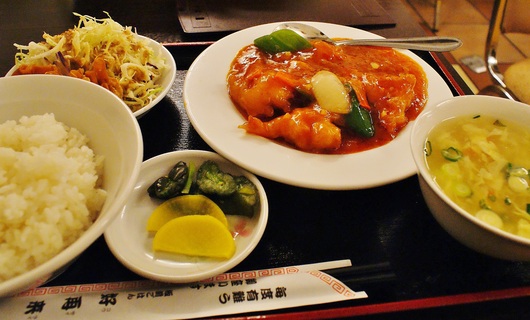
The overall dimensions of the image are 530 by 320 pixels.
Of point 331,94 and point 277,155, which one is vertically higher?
point 331,94

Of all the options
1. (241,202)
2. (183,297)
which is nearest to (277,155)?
(241,202)

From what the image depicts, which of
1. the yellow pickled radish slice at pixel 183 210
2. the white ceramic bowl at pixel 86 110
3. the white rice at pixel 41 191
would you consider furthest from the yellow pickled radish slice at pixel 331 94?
the white rice at pixel 41 191

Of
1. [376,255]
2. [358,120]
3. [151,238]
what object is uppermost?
[358,120]

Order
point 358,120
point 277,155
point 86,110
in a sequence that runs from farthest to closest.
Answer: point 358,120 < point 277,155 < point 86,110

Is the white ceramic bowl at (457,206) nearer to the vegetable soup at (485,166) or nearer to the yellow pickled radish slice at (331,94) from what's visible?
the vegetable soup at (485,166)

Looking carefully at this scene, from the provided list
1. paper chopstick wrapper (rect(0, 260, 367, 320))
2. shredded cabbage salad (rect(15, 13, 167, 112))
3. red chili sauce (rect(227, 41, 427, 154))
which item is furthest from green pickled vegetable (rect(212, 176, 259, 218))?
shredded cabbage salad (rect(15, 13, 167, 112))

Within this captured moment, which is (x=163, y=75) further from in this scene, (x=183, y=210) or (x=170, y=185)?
(x=183, y=210)

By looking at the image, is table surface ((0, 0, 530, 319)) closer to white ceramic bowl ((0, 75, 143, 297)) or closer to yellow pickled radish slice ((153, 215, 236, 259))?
yellow pickled radish slice ((153, 215, 236, 259))
